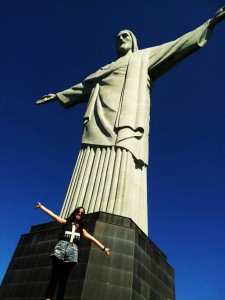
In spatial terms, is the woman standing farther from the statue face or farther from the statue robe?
the statue face

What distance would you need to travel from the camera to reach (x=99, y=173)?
343 inches

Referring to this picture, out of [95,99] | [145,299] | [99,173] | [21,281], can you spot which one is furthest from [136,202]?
[95,99]

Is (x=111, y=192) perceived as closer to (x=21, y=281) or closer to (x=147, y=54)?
(x=21, y=281)

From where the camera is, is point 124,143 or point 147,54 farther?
point 147,54

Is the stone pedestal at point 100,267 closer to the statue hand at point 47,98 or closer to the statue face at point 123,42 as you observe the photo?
the statue hand at point 47,98

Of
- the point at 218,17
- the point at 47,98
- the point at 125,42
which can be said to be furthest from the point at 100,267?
the point at 125,42

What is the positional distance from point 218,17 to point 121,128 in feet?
17.6

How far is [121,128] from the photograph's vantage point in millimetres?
9219

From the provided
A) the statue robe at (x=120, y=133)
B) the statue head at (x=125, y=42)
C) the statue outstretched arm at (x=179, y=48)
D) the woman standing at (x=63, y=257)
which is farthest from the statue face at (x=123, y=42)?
the woman standing at (x=63, y=257)

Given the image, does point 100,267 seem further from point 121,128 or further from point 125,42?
point 125,42

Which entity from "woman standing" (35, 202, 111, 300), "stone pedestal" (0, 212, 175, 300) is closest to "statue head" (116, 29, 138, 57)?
"stone pedestal" (0, 212, 175, 300)

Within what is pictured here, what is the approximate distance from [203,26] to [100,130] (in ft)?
18.0

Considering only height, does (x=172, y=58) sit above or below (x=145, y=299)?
above

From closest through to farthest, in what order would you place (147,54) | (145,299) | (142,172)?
(145,299), (142,172), (147,54)
